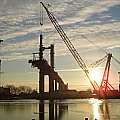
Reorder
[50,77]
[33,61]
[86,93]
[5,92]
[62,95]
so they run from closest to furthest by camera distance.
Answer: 1. [33,61]
2. [50,77]
3. [62,95]
4. [86,93]
5. [5,92]

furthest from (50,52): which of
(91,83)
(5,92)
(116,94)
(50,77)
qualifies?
(5,92)

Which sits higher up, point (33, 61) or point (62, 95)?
point (33, 61)

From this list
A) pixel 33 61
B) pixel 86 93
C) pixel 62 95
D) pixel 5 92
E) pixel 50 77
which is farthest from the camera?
pixel 5 92

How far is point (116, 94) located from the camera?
447 ft

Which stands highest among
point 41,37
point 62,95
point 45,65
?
point 41,37

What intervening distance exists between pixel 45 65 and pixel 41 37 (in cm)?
988

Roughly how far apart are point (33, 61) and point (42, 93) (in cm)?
1310

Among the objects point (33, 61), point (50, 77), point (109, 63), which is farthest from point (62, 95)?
point (33, 61)

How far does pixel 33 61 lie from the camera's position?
117 meters

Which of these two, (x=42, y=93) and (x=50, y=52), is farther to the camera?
(x=50, y=52)

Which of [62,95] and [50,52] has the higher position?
[50,52]

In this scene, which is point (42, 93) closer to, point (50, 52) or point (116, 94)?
point (50, 52)

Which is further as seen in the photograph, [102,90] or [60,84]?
[60,84]

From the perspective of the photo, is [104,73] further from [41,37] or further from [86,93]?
[41,37]
